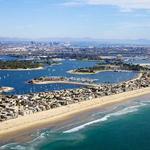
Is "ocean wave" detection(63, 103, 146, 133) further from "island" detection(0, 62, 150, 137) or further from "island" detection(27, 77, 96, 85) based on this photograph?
"island" detection(27, 77, 96, 85)

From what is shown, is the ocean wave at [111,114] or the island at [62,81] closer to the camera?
the ocean wave at [111,114]

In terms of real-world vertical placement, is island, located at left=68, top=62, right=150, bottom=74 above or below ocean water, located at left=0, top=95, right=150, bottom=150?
below

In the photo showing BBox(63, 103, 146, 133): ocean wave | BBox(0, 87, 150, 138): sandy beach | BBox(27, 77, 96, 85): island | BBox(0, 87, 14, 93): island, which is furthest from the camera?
BBox(27, 77, 96, 85): island

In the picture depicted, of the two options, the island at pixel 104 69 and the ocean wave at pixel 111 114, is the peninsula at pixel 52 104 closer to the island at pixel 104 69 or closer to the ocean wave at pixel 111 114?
the ocean wave at pixel 111 114

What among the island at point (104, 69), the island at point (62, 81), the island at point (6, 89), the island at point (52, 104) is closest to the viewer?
the island at point (52, 104)

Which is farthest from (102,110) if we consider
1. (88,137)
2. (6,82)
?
(6,82)

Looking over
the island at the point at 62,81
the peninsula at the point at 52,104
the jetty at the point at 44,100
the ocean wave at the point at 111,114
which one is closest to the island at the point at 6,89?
the island at the point at 62,81

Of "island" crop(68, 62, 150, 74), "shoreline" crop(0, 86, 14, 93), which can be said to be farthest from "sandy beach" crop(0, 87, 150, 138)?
"island" crop(68, 62, 150, 74)
